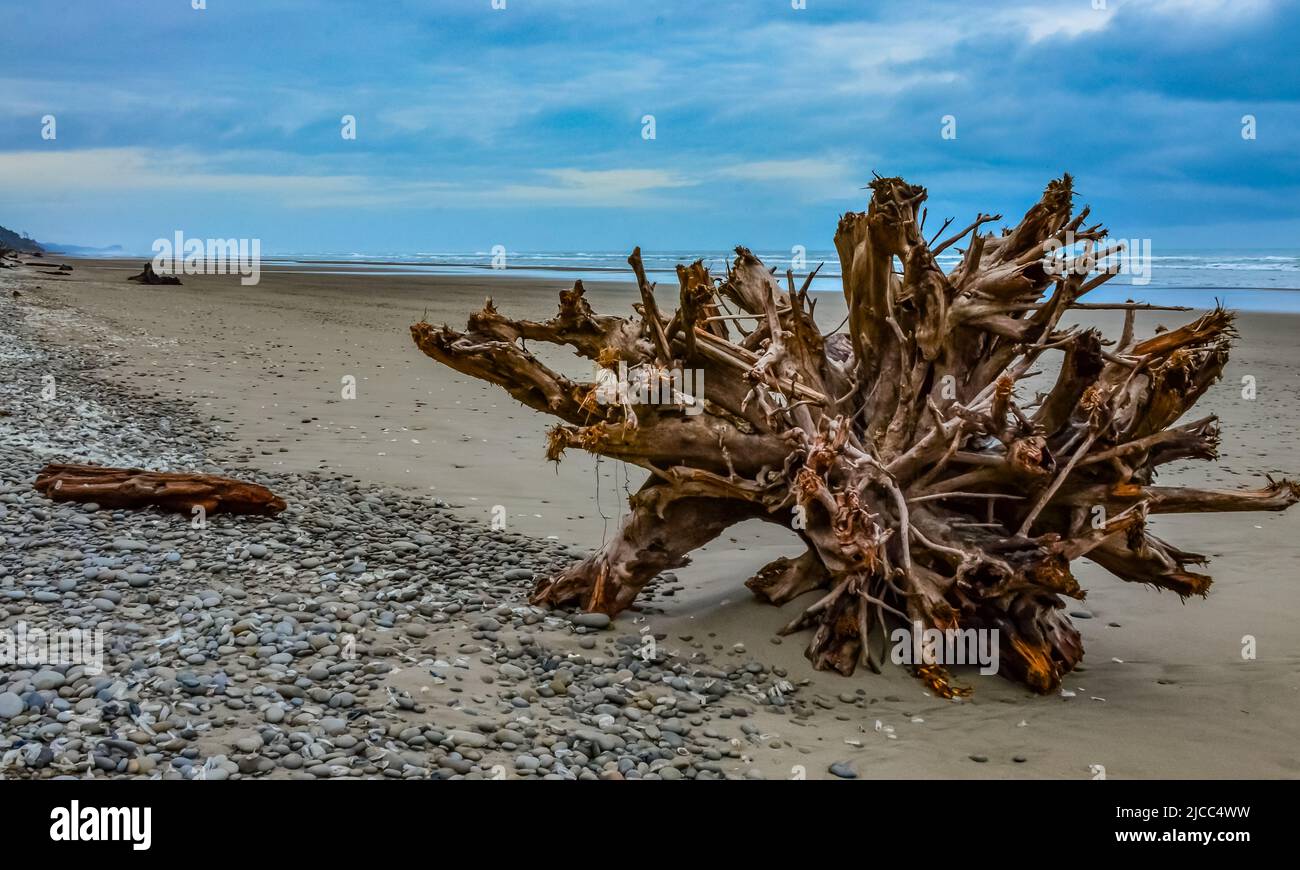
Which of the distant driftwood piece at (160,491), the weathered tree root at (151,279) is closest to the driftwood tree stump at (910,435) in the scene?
the distant driftwood piece at (160,491)

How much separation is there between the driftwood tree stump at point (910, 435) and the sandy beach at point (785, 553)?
335 mm

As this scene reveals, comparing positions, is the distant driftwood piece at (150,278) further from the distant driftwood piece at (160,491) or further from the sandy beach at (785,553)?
the distant driftwood piece at (160,491)

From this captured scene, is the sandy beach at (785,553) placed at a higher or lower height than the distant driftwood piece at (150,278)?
lower

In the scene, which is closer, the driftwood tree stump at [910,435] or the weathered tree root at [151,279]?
the driftwood tree stump at [910,435]

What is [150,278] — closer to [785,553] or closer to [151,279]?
[151,279]

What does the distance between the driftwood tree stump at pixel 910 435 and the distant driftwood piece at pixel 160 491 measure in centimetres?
247

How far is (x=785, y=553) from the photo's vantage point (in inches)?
349

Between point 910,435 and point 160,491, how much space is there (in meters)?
5.41

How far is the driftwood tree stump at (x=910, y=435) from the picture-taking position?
18.9 ft

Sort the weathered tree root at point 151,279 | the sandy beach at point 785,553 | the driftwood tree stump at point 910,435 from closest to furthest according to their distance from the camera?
the sandy beach at point 785,553, the driftwood tree stump at point 910,435, the weathered tree root at point 151,279

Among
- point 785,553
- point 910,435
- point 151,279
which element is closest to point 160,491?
point 785,553

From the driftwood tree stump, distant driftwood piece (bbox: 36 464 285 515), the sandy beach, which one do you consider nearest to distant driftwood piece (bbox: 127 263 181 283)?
the sandy beach

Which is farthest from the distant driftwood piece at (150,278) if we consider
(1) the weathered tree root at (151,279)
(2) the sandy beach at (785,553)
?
(2) the sandy beach at (785,553)

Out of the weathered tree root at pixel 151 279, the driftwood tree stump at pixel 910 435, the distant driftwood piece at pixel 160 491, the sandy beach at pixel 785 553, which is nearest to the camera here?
the sandy beach at pixel 785 553
